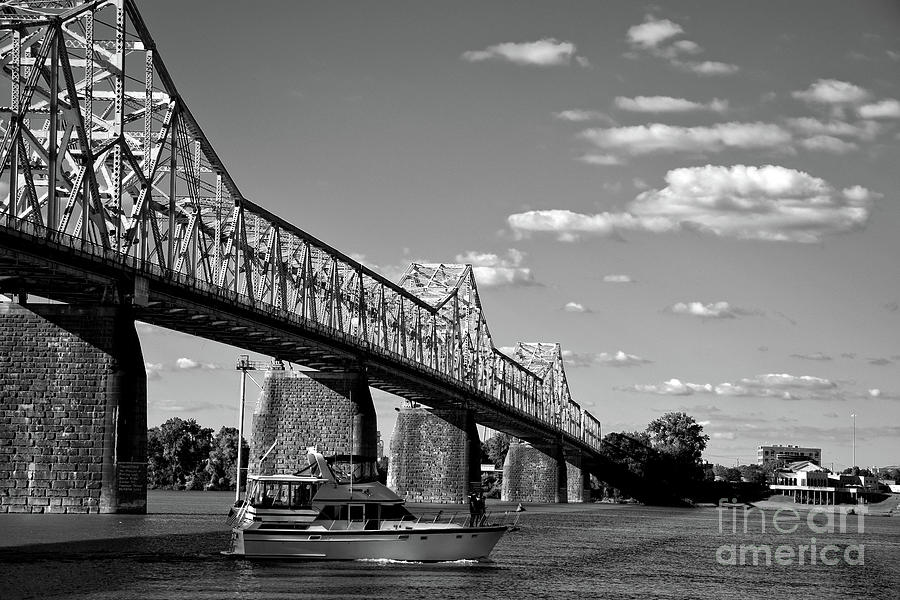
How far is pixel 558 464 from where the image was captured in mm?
181500

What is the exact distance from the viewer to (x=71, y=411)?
214ft

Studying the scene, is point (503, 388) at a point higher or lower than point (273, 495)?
higher

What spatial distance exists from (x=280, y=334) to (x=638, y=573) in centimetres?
4125

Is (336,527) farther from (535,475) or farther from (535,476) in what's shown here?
(535,475)

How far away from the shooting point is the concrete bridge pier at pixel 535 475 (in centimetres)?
17650

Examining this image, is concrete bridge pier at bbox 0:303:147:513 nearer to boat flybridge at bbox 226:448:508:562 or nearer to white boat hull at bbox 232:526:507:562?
boat flybridge at bbox 226:448:508:562

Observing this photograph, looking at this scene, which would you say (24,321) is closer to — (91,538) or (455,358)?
(91,538)

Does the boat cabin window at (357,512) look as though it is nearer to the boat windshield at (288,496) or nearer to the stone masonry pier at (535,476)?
the boat windshield at (288,496)

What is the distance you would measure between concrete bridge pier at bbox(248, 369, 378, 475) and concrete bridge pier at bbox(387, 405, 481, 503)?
2173cm

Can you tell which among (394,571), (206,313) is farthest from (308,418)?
(394,571)

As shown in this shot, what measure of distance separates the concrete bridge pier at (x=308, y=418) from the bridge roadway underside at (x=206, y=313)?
190cm

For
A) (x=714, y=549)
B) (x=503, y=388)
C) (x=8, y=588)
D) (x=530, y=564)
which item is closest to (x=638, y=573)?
(x=530, y=564)

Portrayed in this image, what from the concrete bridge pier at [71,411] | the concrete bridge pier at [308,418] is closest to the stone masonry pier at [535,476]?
the concrete bridge pier at [308,418]


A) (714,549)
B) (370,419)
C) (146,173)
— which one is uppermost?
(146,173)
